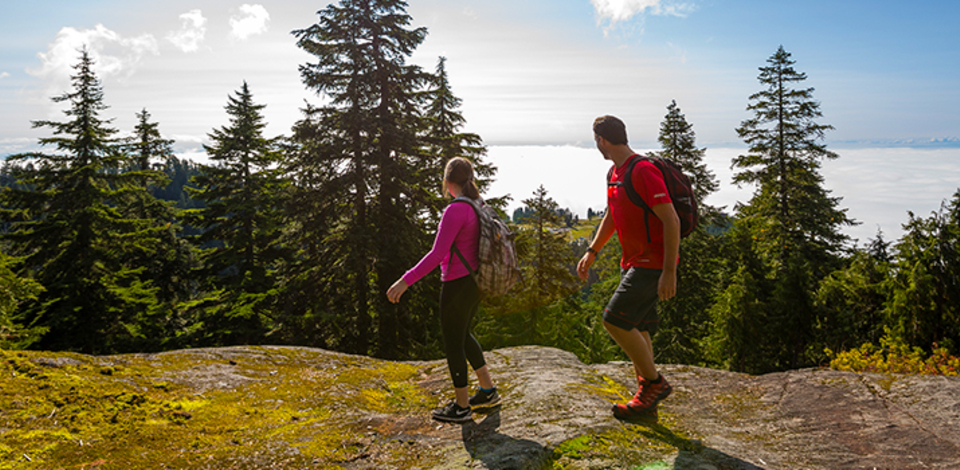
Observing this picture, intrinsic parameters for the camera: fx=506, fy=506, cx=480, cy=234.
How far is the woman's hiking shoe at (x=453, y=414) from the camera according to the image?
162 inches

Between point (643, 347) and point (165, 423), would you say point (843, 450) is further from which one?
point (165, 423)

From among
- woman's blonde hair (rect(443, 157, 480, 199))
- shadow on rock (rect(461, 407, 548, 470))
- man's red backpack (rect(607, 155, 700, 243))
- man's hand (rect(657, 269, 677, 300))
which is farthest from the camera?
woman's blonde hair (rect(443, 157, 480, 199))

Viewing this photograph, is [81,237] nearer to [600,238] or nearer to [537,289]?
[537,289]

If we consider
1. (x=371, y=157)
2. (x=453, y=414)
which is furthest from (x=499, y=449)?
(x=371, y=157)

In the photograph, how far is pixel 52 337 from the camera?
20.2 meters

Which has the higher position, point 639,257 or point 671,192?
point 671,192

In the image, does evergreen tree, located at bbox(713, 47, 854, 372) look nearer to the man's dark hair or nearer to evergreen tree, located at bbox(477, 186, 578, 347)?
evergreen tree, located at bbox(477, 186, 578, 347)

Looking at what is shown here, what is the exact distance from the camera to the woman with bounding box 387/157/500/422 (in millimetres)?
3898

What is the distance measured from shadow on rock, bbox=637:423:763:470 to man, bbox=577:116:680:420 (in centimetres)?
25

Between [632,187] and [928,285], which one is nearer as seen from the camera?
[632,187]

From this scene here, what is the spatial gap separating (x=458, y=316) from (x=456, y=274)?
350mm

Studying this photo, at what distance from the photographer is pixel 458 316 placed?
4.06 m

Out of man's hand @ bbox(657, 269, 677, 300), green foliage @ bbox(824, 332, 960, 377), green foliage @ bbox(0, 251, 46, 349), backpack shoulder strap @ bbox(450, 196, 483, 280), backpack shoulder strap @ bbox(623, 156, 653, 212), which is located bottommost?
green foliage @ bbox(824, 332, 960, 377)

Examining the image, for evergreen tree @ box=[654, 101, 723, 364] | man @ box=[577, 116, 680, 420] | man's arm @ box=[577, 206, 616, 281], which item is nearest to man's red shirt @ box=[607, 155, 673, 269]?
man @ box=[577, 116, 680, 420]
